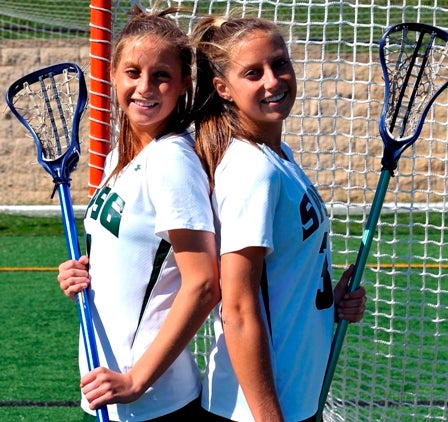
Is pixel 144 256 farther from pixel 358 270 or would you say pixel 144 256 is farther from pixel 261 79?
pixel 358 270

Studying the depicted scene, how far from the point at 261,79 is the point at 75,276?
62 cm

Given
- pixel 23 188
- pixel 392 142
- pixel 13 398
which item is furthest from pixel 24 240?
pixel 392 142

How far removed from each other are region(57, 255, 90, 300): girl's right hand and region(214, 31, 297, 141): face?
20.0 inches

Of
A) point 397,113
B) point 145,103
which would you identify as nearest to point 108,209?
point 145,103

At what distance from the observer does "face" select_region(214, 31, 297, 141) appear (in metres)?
2.18

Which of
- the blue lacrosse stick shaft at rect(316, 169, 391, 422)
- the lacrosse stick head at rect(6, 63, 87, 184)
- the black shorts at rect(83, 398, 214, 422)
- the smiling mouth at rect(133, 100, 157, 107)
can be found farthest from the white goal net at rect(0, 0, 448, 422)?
the black shorts at rect(83, 398, 214, 422)

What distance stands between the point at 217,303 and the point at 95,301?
30 centimetres

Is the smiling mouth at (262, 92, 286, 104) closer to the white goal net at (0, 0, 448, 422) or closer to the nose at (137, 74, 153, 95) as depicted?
the nose at (137, 74, 153, 95)

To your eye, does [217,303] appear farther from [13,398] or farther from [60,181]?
[13,398]

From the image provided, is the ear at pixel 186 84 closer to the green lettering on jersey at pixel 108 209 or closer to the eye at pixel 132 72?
the eye at pixel 132 72

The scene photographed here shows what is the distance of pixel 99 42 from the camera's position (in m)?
3.06

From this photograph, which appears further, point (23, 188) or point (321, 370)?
point (23, 188)

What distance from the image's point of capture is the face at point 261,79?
218 centimetres

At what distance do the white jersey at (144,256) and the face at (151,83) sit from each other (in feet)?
0.22
